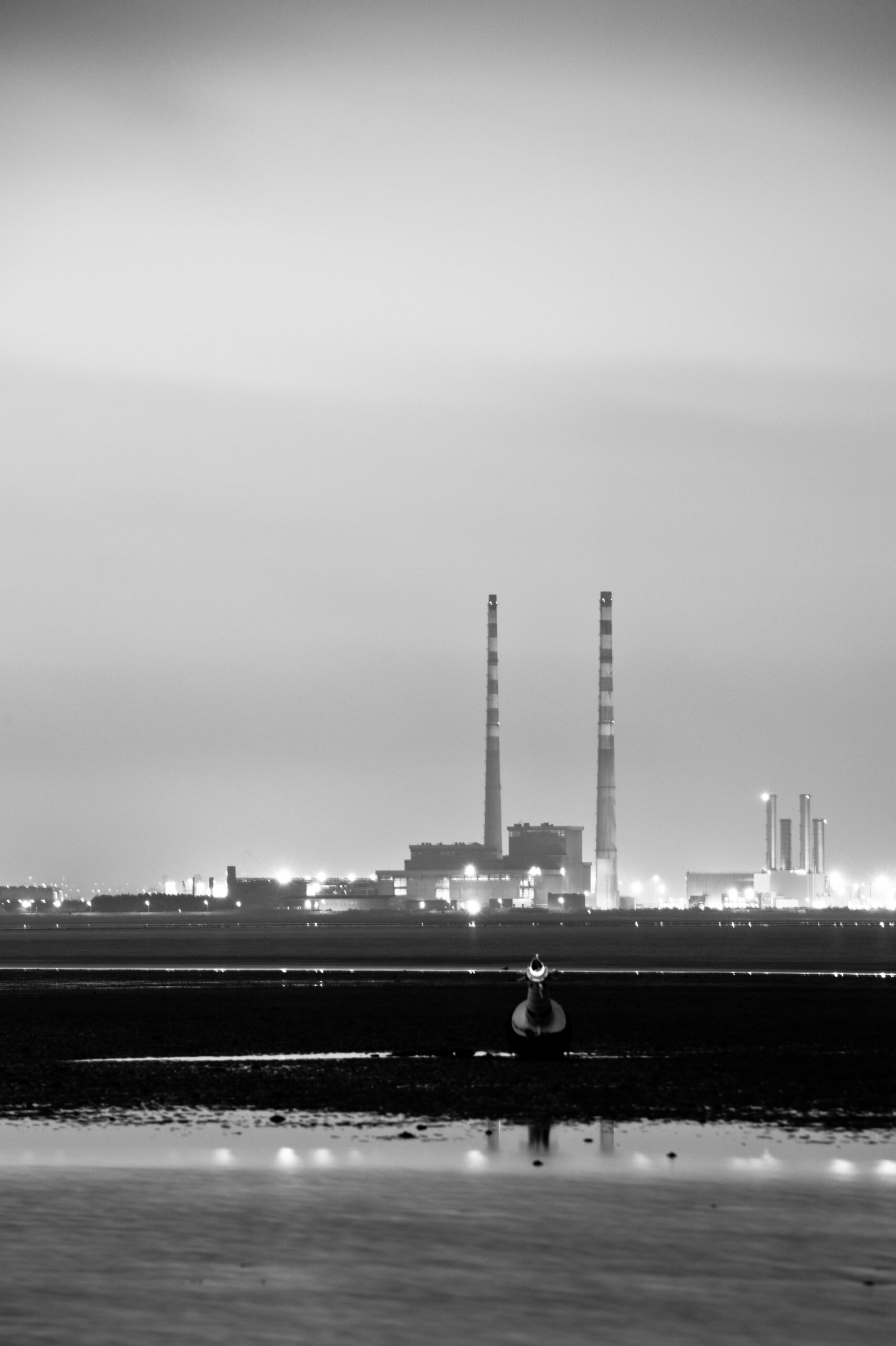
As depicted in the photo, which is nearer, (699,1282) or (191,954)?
(699,1282)

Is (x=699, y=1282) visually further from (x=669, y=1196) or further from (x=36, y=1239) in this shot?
(x=36, y=1239)

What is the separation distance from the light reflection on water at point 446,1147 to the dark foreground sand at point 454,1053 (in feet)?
4.86

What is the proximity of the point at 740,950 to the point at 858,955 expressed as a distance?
20606 millimetres

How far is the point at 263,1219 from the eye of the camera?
21.2 metres

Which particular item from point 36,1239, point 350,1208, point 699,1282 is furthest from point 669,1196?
point 36,1239

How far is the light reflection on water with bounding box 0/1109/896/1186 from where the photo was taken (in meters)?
25.0

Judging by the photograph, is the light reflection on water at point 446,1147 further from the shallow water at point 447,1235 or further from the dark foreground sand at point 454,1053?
the dark foreground sand at point 454,1053

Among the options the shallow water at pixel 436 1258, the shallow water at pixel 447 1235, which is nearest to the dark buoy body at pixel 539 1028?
the shallow water at pixel 447 1235

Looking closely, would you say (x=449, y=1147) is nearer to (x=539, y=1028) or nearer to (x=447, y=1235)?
(x=447, y=1235)

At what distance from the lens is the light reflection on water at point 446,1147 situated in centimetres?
2502

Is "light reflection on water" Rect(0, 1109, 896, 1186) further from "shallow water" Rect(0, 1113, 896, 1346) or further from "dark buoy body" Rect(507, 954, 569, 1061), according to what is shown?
"dark buoy body" Rect(507, 954, 569, 1061)

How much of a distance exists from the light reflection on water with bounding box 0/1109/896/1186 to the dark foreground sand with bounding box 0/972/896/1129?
1481 millimetres

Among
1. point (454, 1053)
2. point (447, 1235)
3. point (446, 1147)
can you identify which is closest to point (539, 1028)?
point (454, 1053)

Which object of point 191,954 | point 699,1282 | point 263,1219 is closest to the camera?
point 699,1282
